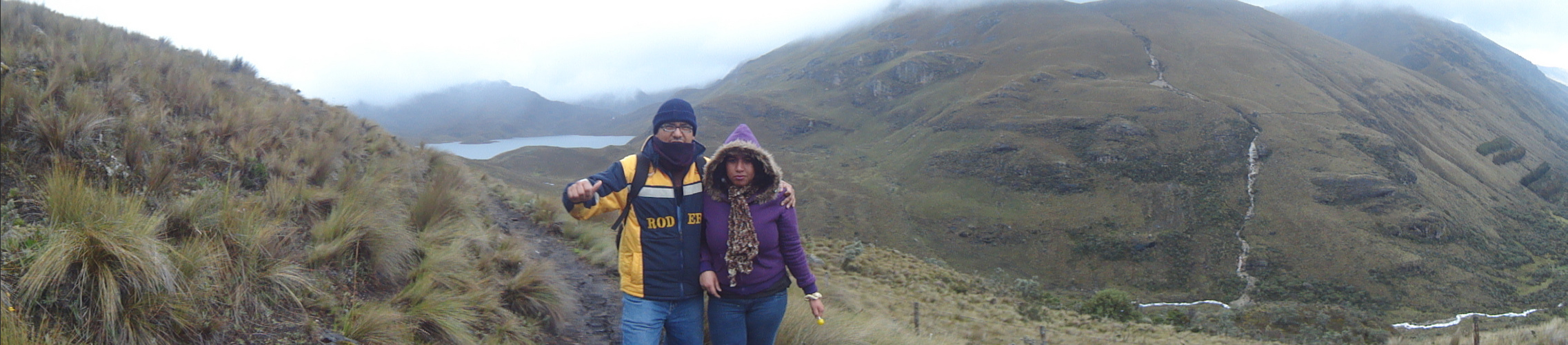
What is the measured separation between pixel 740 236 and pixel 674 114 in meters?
0.68

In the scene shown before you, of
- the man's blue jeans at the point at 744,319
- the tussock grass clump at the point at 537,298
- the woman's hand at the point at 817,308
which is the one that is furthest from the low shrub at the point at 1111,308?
the man's blue jeans at the point at 744,319

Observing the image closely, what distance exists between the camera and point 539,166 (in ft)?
264

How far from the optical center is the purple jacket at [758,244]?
10.0ft

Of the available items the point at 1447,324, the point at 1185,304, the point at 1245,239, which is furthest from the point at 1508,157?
the point at 1185,304

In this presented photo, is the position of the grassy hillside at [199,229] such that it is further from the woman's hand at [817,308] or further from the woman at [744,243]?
the woman's hand at [817,308]

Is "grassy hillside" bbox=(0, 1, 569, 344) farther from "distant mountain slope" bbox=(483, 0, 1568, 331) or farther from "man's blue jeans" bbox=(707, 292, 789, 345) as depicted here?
"distant mountain slope" bbox=(483, 0, 1568, 331)

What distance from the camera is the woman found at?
3047 mm

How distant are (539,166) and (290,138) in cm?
7883

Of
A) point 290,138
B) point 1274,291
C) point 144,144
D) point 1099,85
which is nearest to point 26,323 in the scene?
point 144,144

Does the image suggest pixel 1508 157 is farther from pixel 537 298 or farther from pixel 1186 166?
pixel 537 298

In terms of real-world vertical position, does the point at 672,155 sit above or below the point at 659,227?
above

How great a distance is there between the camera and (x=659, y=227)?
9.80ft

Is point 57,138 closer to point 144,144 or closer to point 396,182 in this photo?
point 144,144

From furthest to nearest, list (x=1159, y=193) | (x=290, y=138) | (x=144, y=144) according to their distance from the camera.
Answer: (x=1159, y=193) → (x=290, y=138) → (x=144, y=144)
